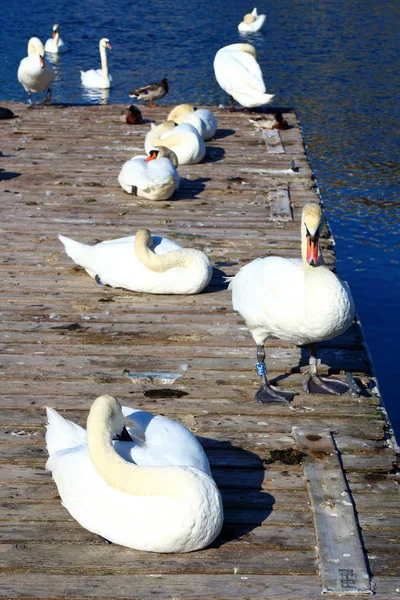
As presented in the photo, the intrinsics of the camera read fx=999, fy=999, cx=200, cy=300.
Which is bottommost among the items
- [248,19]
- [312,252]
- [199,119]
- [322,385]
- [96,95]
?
[96,95]

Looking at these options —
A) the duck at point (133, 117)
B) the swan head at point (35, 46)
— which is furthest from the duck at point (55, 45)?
the duck at point (133, 117)

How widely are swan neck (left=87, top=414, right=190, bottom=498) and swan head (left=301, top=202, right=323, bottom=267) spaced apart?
1.99 m

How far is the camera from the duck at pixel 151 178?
36.1 ft

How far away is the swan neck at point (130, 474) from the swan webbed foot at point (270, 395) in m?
1.78

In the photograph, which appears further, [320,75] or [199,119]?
[320,75]

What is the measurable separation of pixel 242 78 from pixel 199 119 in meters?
2.16

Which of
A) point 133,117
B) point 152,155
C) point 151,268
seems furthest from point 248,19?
point 151,268

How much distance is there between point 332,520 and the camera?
514cm

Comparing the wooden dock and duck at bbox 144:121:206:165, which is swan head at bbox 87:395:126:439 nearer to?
the wooden dock

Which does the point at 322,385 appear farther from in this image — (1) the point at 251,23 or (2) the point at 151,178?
(1) the point at 251,23

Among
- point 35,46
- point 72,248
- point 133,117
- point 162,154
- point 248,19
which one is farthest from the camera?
point 248,19

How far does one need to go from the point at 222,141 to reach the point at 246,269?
300 inches

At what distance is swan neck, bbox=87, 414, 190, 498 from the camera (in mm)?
4684

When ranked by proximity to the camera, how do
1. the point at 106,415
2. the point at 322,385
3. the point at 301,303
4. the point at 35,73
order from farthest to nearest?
the point at 35,73
the point at 322,385
the point at 301,303
the point at 106,415
